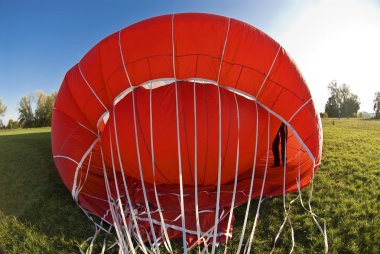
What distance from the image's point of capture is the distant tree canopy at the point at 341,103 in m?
36.6

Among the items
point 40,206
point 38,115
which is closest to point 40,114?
point 38,115

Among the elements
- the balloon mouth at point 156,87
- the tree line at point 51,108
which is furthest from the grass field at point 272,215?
the tree line at point 51,108

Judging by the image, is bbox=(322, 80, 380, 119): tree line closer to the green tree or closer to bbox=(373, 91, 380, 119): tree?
bbox=(373, 91, 380, 119): tree

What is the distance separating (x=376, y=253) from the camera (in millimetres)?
2420

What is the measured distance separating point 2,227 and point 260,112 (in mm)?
3129

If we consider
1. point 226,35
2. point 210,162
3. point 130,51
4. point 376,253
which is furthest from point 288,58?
point 376,253

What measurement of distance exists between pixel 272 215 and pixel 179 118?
1480mm

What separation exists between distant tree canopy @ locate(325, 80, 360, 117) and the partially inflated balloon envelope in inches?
1400

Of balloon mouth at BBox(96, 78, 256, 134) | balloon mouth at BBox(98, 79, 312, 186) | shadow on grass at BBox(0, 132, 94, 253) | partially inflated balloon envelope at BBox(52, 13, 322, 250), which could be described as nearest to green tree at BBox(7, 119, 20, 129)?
shadow on grass at BBox(0, 132, 94, 253)

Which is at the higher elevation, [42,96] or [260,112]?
[42,96]

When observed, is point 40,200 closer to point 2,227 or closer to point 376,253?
point 2,227

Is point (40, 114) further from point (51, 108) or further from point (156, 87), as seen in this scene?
point (156, 87)

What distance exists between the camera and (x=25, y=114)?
3406 centimetres

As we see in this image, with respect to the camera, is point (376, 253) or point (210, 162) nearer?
point (376, 253)
